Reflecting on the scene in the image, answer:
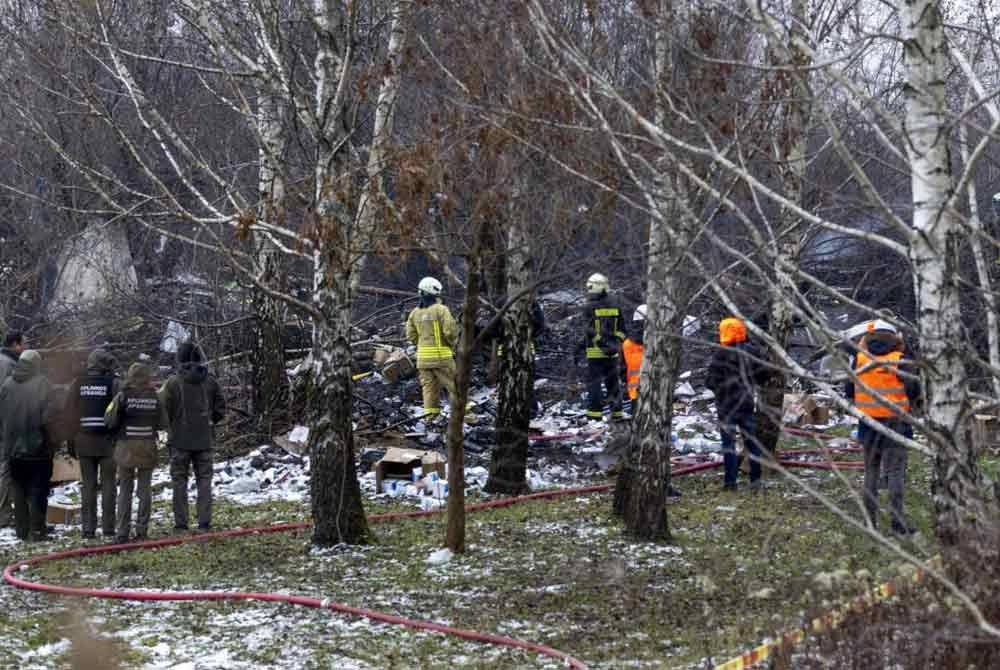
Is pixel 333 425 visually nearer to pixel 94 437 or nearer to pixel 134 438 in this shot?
pixel 134 438

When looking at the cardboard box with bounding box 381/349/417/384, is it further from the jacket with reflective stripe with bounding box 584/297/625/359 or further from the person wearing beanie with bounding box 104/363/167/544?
the person wearing beanie with bounding box 104/363/167/544

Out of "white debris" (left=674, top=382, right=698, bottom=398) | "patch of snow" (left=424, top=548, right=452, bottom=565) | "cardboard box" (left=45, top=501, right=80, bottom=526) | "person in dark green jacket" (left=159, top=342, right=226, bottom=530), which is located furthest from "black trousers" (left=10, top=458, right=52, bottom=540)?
"white debris" (left=674, top=382, right=698, bottom=398)

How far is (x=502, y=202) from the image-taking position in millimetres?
9617

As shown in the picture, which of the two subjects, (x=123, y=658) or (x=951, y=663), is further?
(x=123, y=658)

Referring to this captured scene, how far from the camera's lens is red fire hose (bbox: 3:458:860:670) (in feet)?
26.9

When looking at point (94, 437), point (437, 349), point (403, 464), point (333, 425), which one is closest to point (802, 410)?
point (437, 349)

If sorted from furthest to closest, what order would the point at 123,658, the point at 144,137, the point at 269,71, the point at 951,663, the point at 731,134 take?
the point at 144,137
the point at 269,71
the point at 731,134
the point at 123,658
the point at 951,663

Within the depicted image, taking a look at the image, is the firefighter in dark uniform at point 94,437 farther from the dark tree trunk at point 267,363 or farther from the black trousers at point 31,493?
the dark tree trunk at point 267,363

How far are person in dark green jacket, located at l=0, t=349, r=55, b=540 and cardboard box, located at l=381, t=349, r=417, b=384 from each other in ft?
24.0

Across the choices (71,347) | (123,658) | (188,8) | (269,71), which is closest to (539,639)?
(123,658)

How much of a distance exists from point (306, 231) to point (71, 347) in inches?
419

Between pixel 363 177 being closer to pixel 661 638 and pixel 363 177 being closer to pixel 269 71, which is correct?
pixel 269 71

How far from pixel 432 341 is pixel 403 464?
260cm

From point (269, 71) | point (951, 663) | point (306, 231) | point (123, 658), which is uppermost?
point (269, 71)
